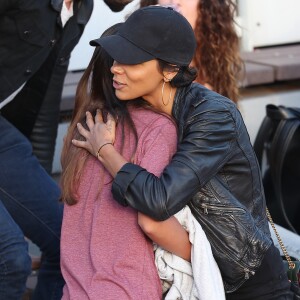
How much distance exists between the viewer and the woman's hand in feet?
8.30

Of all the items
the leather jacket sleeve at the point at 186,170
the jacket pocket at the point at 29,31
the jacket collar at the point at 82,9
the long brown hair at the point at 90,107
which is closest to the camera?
the leather jacket sleeve at the point at 186,170

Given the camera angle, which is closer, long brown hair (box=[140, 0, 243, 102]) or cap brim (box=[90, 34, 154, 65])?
cap brim (box=[90, 34, 154, 65])

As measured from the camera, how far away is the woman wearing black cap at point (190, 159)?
7.79ft

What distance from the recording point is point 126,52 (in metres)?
2.46

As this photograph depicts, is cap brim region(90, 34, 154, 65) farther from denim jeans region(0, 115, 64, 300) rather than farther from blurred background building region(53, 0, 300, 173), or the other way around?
blurred background building region(53, 0, 300, 173)

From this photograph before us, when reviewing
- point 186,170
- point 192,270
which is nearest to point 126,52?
point 186,170

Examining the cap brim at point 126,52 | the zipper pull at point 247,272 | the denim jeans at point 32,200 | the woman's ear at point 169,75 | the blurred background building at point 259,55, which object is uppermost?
the cap brim at point 126,52

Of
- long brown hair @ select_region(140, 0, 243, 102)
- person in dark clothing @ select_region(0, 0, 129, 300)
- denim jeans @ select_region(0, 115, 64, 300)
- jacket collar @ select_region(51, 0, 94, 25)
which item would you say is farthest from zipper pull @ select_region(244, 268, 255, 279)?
long brown hair @ select_region(140, 0, 243, 102)

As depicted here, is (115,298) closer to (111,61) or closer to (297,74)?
(111,61)

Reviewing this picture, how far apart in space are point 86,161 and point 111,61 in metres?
0.32

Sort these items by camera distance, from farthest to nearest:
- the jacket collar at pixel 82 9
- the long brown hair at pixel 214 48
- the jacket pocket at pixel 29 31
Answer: the long brown hair at pixel 214 48 < the jacket collar at pixel 82 9 < the jacket pocket at pixel 29 31

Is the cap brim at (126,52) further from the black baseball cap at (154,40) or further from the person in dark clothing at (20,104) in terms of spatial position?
the person in dark clothing at (20,104)

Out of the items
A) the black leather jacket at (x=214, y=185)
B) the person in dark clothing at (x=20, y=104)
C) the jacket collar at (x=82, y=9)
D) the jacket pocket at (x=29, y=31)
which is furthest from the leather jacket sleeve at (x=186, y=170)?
the jacket collar at (x=82, y=9)

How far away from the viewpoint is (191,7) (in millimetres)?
3998
